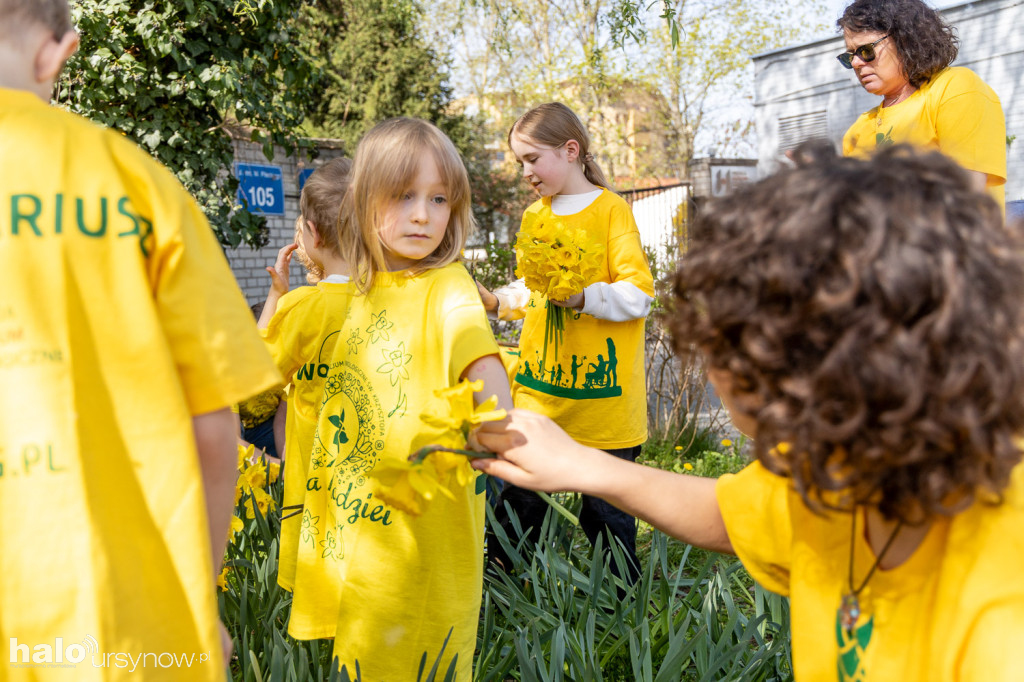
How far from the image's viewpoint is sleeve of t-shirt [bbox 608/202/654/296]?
2914mm

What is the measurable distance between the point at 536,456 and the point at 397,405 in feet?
2.26

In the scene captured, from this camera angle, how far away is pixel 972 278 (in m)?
0.81

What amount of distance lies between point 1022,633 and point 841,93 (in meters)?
13.7

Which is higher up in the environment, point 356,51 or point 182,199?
point 356,51

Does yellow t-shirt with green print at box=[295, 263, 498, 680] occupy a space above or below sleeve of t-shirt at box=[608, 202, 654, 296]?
below

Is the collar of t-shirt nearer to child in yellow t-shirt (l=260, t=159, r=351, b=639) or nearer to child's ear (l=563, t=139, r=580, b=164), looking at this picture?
child's ear (l=563, t=139, r=580, b=164)

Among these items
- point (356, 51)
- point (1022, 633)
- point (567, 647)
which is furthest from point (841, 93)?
point (1022, 633)

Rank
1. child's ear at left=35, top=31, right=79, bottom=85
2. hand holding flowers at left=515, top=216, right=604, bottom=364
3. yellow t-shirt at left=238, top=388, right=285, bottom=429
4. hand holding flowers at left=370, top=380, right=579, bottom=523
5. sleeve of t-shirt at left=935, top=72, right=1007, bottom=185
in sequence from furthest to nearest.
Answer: yellow t-shirt at left=238, top=388, right=285, bottom=429 → hand holding flowers at left=515, top=216, right=604, bottom=364 → sleeve of t-shirt at left=935, top=72, right=1007, bottom=185 → hand holding flowers at left=370, top=380, right=579, bottom=523 → child's ear at left=35, top=31, right=79, bottom=85

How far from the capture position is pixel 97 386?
1025 millimetres

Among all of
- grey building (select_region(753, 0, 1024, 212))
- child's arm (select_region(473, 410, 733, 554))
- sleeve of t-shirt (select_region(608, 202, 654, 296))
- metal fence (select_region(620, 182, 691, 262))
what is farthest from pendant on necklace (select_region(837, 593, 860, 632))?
metal fence (select_region(620, 182, 691, 262))

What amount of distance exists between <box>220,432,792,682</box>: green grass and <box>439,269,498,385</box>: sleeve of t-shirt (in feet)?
2.13

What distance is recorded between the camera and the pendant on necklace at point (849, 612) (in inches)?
39.1

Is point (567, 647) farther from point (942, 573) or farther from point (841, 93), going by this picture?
point (841, 93)

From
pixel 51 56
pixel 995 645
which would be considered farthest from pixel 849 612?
pixel 51 56
